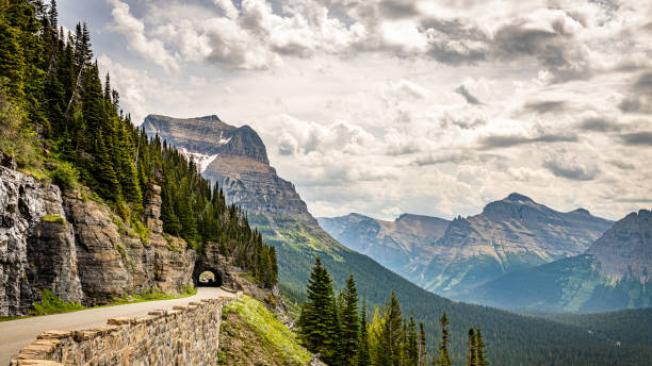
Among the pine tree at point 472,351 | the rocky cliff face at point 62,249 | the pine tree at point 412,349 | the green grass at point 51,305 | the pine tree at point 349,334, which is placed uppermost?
the rocky cliff face at point 62,249

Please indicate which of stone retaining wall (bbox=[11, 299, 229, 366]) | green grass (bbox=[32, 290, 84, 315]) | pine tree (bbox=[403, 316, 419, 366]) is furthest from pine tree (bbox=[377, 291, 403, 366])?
stone retaining wall (bbox=[11, 299, 229, 366])

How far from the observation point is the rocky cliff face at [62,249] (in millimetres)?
30969

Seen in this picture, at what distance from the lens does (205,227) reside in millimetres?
102062

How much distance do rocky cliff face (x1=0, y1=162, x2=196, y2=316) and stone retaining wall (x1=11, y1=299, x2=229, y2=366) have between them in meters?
13.7

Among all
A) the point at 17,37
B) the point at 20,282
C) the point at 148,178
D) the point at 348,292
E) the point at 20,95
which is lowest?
the point at 348,292

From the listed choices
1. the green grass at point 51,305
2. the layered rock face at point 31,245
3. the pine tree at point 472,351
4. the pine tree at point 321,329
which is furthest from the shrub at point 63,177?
the pine tree at point 472,351

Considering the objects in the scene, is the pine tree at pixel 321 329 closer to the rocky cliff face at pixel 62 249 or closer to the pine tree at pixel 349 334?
the pine tree at pixel 349 334

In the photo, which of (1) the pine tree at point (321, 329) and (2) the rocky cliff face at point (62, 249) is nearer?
(2) the rocky cliff face at point (62, 249)

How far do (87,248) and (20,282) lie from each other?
1100 centimetres

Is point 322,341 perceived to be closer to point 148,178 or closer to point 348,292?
point 348,292

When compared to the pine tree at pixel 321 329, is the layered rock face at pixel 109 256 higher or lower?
higher

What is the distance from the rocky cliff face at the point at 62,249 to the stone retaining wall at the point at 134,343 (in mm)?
13691

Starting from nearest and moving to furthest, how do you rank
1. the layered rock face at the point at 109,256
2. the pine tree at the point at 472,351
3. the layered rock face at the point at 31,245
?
the layered rock face at the point at 31,245, the layered rock face at the point at 109,256, the pine tree at the point at 472,351

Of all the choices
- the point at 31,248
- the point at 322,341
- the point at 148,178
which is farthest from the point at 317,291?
the point at 31,248
